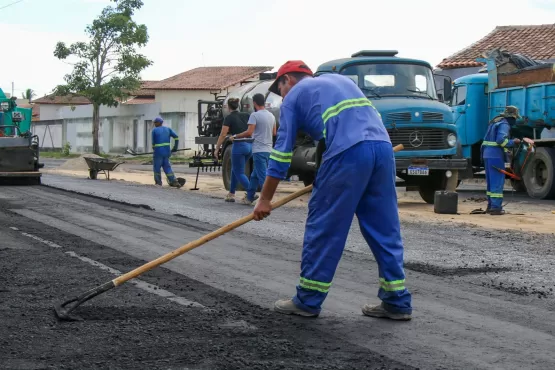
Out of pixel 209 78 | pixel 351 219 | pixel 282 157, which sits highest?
pixel 209 78

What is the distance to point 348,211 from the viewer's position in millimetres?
5812

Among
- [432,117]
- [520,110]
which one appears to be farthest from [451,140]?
[520,110]

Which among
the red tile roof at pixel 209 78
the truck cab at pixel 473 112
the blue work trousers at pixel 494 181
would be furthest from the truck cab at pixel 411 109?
the red tile roof at pixel 209 78

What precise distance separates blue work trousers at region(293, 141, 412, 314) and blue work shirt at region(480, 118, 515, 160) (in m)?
9.01

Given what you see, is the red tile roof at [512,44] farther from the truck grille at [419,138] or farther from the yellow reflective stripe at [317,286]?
the yellow reflective stripe at [317,286]

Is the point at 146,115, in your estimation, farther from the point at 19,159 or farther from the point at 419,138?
the point at 419,138

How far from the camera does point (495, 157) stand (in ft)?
48.4

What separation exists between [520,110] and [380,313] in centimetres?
1436

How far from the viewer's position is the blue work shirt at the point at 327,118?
586 cm

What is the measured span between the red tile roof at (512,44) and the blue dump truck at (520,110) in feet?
44.4

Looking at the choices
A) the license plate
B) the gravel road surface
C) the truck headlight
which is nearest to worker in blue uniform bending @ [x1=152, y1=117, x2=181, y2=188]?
the license plate

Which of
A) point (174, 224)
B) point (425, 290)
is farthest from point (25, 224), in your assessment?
point (425, 290)

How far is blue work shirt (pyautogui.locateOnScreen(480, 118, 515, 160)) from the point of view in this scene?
14477mm

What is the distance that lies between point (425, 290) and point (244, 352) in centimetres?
268
